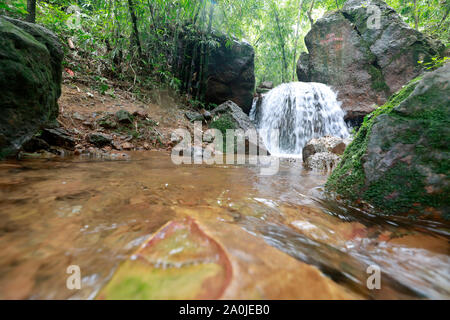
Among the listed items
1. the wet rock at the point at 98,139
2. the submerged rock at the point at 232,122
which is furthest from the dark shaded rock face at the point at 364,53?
the wet rock at the point at 98,139

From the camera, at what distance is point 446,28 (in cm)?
820

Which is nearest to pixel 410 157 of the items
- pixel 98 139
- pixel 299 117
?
pixel 98 139

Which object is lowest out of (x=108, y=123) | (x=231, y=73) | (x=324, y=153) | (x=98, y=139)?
(x=324, y=153)

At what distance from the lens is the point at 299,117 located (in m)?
7.64

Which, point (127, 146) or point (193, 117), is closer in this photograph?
point (127, 146)

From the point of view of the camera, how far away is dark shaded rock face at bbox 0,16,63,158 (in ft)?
5.59

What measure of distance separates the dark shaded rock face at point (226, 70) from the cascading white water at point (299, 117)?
1352mm

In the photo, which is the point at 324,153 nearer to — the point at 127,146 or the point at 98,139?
the point at 127,146

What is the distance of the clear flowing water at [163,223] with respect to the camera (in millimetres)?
597

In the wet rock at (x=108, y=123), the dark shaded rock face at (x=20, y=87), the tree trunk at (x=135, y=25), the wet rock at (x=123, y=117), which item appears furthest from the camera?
the tree trunk at (x=135, y=25)

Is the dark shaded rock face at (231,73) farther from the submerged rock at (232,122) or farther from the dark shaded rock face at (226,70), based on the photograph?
the submerged rock at (232,122)

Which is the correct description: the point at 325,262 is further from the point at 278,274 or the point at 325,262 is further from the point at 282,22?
the point at 282,22

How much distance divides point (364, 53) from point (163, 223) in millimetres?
11634

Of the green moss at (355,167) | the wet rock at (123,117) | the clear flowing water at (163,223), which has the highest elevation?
the wet rock at (123,117)
